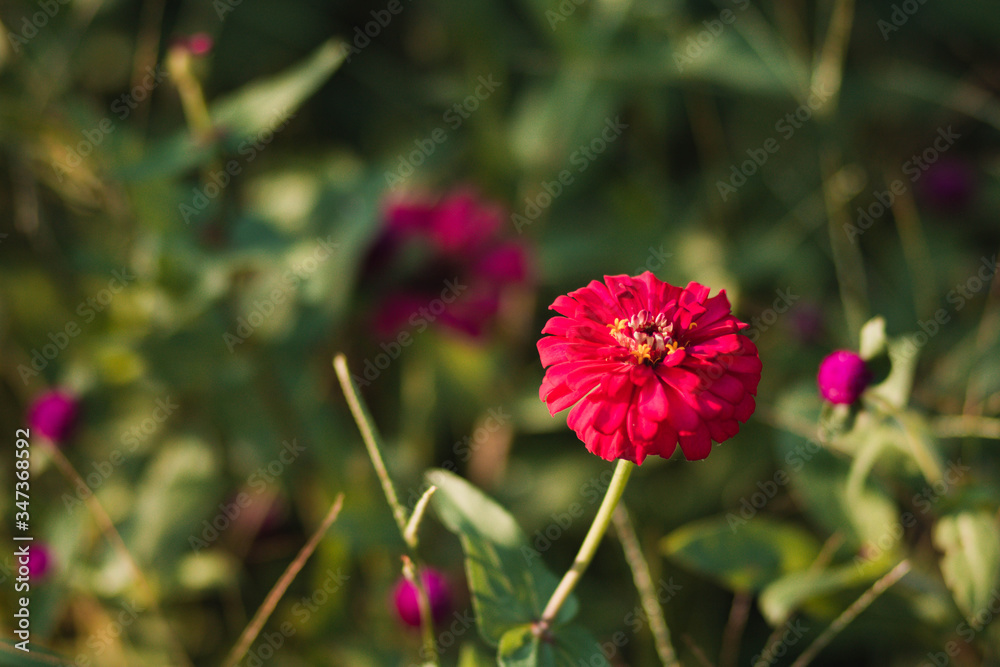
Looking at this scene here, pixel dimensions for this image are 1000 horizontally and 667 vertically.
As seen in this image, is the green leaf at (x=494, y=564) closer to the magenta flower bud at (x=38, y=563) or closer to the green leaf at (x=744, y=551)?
the green leaf at (x=744, y=551)

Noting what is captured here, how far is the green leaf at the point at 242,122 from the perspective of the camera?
1024 millimetres

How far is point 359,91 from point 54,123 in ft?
2.38

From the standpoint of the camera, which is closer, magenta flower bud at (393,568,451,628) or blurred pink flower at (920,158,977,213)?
magenta flower bud at (393,568,451,628)

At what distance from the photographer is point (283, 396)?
1.25 metres

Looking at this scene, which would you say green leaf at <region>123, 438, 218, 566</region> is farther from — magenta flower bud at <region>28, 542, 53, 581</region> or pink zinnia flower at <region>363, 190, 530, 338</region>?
pink zinnia flower at <region>363, 190, 530, 338</region>

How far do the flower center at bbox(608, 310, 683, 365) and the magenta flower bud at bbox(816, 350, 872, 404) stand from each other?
0.22 metres

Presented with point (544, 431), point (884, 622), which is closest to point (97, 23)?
point (544, 431)

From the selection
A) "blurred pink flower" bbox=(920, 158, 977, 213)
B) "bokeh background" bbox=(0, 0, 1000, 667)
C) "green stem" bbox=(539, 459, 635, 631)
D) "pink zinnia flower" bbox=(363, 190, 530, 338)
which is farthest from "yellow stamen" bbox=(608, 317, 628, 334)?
"blurred pink flower" bbox=(920, 158, 977, 213)

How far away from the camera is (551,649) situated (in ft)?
2.29

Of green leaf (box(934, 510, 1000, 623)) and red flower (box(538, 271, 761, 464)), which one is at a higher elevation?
red flower (box(538, 271, 761, 464))

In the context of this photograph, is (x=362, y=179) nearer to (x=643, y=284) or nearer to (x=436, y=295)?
(x=436, y=295)

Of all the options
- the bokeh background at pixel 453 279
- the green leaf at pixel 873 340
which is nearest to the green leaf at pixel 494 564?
the bokeh background at pixel 453 279

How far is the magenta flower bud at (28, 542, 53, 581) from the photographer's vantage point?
3.43ft

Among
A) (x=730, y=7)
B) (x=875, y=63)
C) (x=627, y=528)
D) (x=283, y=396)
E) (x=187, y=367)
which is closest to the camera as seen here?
(x=627, y=528)
